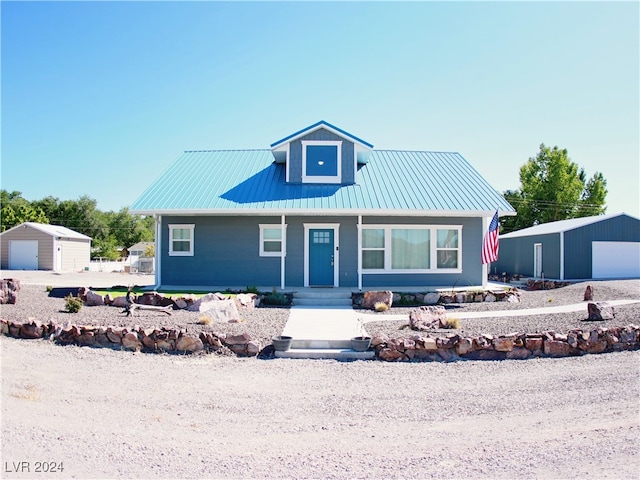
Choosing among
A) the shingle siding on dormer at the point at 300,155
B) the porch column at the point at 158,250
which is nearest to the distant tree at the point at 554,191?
the shingle siding on dormer at the point at 300,155

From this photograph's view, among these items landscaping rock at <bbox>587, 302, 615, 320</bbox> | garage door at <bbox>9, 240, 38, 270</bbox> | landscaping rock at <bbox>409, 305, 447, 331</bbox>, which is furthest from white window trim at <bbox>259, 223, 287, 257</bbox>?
garage door at <bbox>9, 240, 38, 270</bbox>

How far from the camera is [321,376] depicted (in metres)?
6.97

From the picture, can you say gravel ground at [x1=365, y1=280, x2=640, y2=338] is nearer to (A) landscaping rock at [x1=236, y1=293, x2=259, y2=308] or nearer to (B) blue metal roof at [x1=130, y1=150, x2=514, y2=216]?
(A) landscaping rock at [x1=236, y1=293, x2=259, y2=308]

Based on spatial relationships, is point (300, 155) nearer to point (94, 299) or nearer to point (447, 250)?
point (447, 250)

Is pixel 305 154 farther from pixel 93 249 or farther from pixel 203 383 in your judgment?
pixel 93 249

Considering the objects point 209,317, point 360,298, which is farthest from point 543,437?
point 360,298

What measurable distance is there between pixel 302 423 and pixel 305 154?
1314 centimetres

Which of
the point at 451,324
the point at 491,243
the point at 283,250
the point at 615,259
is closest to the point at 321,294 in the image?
the point at 283,250

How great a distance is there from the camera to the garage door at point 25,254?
3266 centimetres

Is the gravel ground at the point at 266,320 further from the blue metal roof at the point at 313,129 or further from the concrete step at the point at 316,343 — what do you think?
the blue metal roof at the point at 313,129

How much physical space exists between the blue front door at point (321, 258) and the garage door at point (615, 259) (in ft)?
53.4

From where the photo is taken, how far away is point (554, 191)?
1623 inches

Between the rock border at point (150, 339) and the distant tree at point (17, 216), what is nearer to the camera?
the rock border at point (150, 339)

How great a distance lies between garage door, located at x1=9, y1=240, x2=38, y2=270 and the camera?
107 feet
